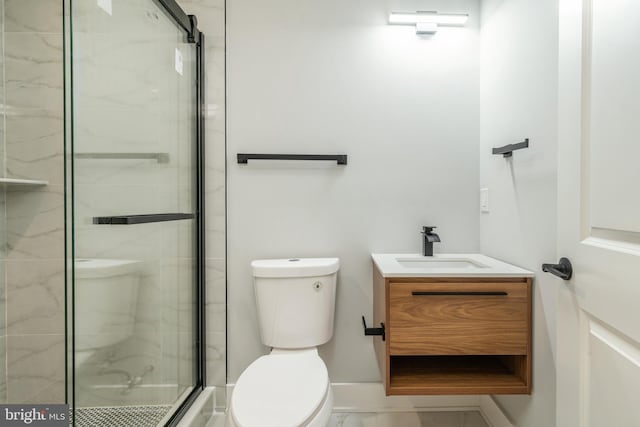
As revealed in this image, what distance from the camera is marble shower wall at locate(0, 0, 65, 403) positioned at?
1.50 metres

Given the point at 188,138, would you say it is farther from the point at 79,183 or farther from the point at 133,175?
the point at 79,183

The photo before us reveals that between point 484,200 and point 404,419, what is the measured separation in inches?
44.5

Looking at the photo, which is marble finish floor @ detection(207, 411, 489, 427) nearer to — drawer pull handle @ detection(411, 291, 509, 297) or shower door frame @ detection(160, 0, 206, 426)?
shower door frame @ detection(160, 0, 206, 426)

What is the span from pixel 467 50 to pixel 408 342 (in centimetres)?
142

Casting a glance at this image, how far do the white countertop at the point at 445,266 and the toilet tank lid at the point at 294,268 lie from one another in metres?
0.22

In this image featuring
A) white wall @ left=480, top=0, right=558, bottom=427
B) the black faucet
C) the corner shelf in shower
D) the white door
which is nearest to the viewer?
the white door

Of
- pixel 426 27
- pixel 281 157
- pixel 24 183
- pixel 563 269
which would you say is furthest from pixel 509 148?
pixel 24 183

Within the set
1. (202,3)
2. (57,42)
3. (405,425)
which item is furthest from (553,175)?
(57,42)

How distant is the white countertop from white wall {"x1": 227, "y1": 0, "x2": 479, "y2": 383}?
12cm

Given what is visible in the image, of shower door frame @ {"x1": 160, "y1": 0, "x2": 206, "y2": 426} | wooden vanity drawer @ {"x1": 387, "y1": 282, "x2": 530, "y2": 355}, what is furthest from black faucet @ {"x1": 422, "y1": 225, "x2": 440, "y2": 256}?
shower door frame @ {"x1": 160, "y1": 0, "x2": 206, "y2": 426}

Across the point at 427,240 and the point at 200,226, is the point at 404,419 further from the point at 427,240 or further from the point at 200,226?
the point at 200,226

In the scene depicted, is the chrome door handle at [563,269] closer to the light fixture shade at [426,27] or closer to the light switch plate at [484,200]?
the light switch plate at [484,200]

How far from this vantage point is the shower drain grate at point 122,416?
2.99 feet

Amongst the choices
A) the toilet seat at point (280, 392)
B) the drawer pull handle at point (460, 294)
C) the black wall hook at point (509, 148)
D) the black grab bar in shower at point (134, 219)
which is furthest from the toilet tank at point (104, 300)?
the black wall hook at point (509, 148)
